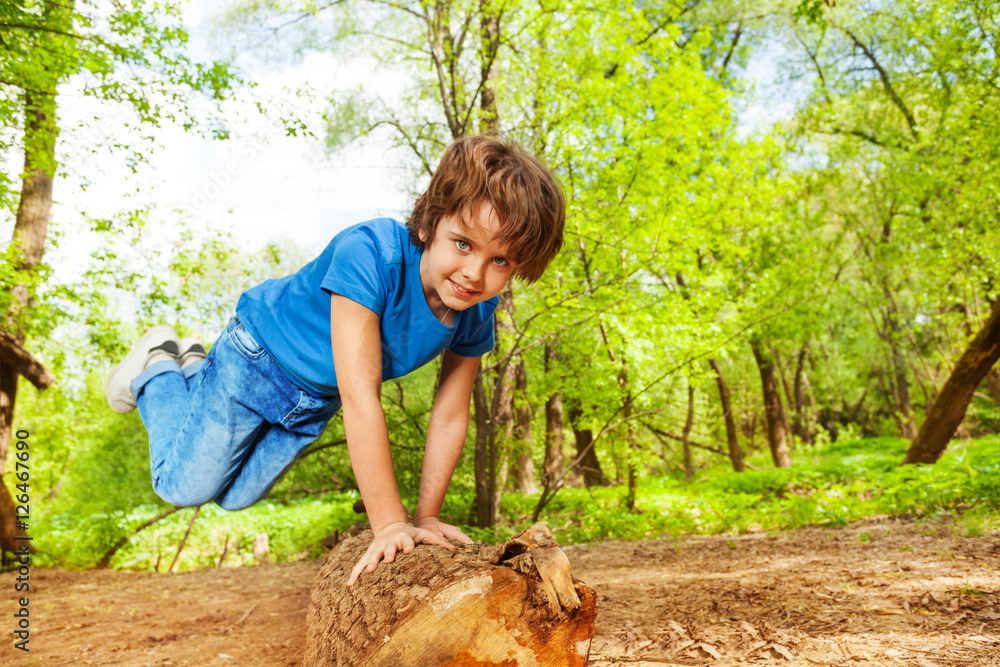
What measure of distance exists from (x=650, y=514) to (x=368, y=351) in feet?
18.7

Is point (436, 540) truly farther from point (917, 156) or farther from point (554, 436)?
point (917, 156)

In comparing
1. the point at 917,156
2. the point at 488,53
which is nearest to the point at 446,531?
the point at 488,53

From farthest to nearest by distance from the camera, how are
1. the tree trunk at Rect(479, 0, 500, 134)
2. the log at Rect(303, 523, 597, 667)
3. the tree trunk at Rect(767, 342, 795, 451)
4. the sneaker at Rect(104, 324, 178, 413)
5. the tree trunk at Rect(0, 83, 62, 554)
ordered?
the tree trunk at Rect(767, 342, 795, 451) < the tree trunk at Rect(0, 83, 62, 554) < the tree trunk at Rect(479, 0, 500, 134) < the sneaker at Rect(104, 324, 178, 413) < the log at Rect(303, 523, 597, 667)

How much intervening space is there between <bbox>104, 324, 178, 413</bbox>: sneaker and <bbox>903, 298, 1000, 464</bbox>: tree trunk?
6.94m

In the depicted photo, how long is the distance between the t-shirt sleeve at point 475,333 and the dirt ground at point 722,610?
115cm

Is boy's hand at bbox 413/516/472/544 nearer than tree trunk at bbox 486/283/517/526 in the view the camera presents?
Yes

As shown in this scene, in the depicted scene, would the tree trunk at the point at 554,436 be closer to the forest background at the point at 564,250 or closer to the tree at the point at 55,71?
the forest background at the point at 564,250

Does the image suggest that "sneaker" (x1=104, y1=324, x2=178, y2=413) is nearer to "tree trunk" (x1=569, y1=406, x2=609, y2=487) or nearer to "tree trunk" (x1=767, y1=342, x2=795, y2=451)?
"tree trunk" (x1=569, y1=406, x2=609, y2=487)

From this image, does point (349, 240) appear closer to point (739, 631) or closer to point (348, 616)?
point (348, 616)

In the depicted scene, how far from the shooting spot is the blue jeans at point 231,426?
7.98 ft

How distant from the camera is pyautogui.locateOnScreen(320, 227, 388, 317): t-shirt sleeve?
6.14ft

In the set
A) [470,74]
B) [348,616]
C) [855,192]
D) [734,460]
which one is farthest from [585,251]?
[855,192]

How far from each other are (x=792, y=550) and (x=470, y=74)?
500cm

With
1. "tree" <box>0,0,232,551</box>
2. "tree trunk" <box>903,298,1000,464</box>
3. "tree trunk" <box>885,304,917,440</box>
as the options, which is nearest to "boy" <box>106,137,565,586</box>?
"tree" <box>0,0,232,551</box>
